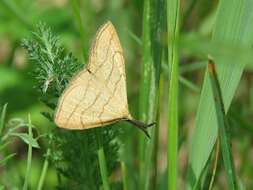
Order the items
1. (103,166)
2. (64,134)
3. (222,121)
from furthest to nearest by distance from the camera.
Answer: (64,134), (103,166), (222,121)

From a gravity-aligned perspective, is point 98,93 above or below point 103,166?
above

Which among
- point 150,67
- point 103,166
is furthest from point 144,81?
point 103,166

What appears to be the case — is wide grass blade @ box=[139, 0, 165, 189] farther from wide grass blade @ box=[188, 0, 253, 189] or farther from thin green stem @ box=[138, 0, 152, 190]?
wide grass blade @ box=[188, 0, 253, 189]

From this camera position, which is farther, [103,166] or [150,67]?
[150,67]

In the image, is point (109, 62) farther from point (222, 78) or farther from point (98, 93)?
point (222, 78)

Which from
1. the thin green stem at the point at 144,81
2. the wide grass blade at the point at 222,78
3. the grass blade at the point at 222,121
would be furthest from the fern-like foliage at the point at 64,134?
the grass blade at the point at 222,121

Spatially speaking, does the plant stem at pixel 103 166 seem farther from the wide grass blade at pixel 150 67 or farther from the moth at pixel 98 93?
the wide grass blade at pixel 150 67
